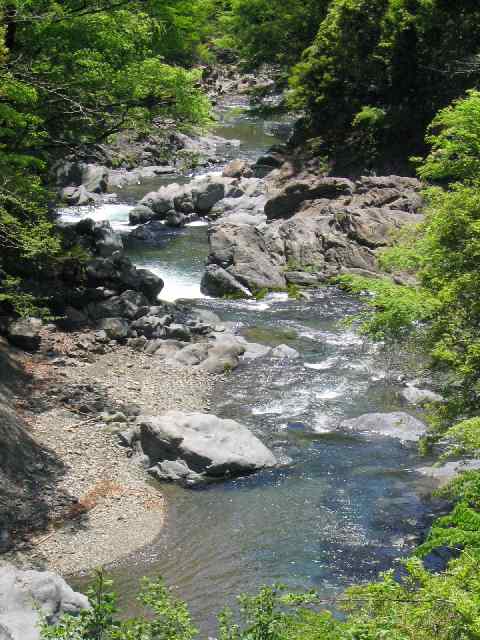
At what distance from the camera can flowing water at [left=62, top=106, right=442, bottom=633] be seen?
1265cm

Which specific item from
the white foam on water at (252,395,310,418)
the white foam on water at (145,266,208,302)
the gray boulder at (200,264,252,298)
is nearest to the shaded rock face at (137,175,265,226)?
the white foam on water at (145,266,208,302)

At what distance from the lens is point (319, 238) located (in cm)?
2975

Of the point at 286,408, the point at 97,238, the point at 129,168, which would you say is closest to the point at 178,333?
the point at 286,408

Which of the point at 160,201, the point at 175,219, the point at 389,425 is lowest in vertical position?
the point at 175,219

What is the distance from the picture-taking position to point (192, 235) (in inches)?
1323

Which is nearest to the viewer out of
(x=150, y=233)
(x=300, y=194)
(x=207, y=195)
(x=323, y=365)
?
(x=323, y=365)

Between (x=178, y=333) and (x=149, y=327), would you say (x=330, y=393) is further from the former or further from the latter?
(x=149, y=327)

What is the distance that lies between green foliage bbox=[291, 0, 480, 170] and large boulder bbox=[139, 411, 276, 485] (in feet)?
79.5

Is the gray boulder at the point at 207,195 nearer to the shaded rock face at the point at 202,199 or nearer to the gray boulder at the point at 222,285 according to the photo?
the shaded rock face at the point at 202,199

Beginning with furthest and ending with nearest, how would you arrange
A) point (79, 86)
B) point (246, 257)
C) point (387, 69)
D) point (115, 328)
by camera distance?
point (387, 69), point (246, 257), point (115, 328), point (79, 86)

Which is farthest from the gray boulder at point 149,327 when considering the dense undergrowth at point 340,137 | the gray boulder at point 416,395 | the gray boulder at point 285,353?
the gray boulder at point 416,395

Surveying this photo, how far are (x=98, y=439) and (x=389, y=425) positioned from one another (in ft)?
21.0

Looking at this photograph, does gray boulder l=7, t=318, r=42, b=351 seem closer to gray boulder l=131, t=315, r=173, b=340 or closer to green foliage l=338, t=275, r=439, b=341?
gray boulder l=131, t=315, r=173, b=340

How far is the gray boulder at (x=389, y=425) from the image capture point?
56.4 ft
